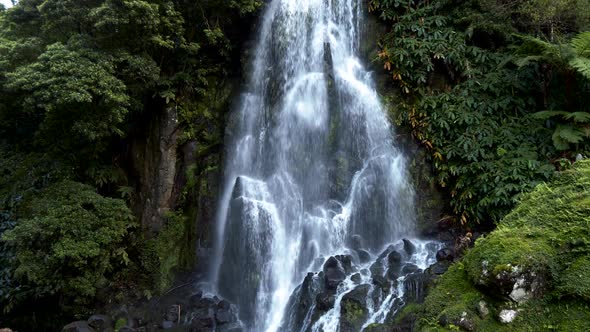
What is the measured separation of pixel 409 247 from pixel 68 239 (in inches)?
282

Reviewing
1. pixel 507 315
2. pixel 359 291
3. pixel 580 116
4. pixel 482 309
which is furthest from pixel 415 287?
pixel 580 116

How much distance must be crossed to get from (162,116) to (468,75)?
817cm

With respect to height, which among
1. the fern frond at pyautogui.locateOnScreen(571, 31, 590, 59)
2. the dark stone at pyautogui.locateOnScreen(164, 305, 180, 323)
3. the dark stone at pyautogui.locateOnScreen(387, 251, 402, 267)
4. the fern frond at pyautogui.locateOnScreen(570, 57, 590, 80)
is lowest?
the dark stone at pyautogui.locateOnScreen(164, 305, 180, 323)

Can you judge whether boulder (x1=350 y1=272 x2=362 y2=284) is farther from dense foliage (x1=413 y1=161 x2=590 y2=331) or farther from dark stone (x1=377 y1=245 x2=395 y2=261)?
dense foliage (x1=413 y1=161 x2=590 y2=331)

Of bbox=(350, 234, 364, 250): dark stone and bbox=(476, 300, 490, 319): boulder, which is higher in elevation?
bbox=(350, 234, 364, 250): dark stone

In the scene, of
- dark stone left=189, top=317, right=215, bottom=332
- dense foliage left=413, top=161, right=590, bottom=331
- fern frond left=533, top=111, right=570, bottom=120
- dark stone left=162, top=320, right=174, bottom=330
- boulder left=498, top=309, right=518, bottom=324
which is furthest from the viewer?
dark stone left=162, top=320, right=174, bottom=330

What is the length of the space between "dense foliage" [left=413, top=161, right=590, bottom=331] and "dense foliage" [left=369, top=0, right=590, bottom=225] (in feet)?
12.9

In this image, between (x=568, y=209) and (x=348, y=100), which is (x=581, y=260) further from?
(x=348, y=100)

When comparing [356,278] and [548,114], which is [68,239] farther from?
[548,114]

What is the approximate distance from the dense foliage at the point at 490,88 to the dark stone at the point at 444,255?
Answer: 43.0 inches

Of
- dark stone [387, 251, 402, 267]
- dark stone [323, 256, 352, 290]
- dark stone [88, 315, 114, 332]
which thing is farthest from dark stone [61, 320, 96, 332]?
dark stone [387, 251, 402, 267]

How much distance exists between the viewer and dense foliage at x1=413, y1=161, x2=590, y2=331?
3807 millimetres

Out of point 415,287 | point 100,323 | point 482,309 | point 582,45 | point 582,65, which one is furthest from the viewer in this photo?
point 100,323

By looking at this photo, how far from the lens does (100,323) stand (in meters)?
8.72
